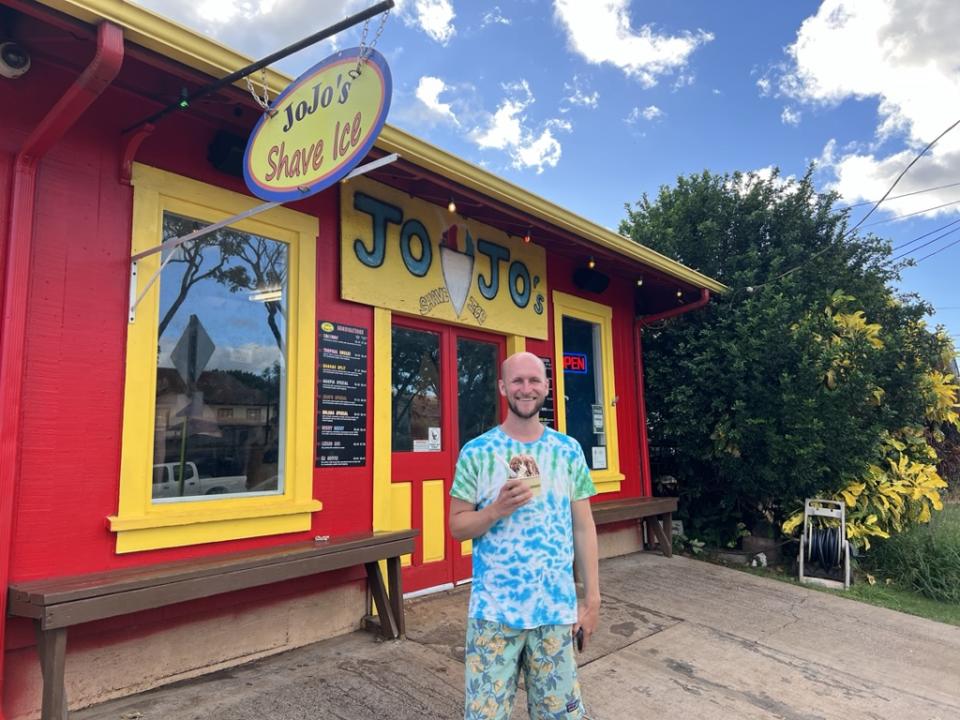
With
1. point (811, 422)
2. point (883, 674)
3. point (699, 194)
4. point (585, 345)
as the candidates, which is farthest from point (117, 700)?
point (699, 194)

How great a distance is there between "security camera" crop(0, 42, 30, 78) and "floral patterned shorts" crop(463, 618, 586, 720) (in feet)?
10.3

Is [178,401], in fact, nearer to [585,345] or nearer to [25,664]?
[25,664]

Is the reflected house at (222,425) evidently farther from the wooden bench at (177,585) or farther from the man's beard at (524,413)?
the man's beard at (524,413)

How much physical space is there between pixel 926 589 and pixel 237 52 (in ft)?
23.8

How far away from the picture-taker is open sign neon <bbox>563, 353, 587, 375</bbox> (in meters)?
6.38

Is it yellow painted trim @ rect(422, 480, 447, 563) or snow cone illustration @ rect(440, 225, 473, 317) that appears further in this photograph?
snow cone illustration @ rect(440, 225, 473, 317)

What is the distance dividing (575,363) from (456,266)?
6.58 feet

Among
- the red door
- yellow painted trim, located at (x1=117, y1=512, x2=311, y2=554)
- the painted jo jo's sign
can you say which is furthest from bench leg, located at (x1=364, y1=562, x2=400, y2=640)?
the painted jo jo's sign

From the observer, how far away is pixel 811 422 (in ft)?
20.4

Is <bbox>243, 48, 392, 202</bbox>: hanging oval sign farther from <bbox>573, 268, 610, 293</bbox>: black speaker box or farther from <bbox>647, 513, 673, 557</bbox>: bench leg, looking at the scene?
<bbox>647, 513, 673, 557</bbox>: bench leg

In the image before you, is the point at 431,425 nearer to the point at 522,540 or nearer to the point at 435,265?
the point at 435,265

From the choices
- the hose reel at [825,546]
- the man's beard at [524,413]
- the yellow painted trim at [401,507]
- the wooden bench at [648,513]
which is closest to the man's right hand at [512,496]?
the man's beard at [524,413]

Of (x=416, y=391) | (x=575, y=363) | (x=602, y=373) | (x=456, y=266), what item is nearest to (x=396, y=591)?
(x=416, y=391)

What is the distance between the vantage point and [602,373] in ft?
22.2
